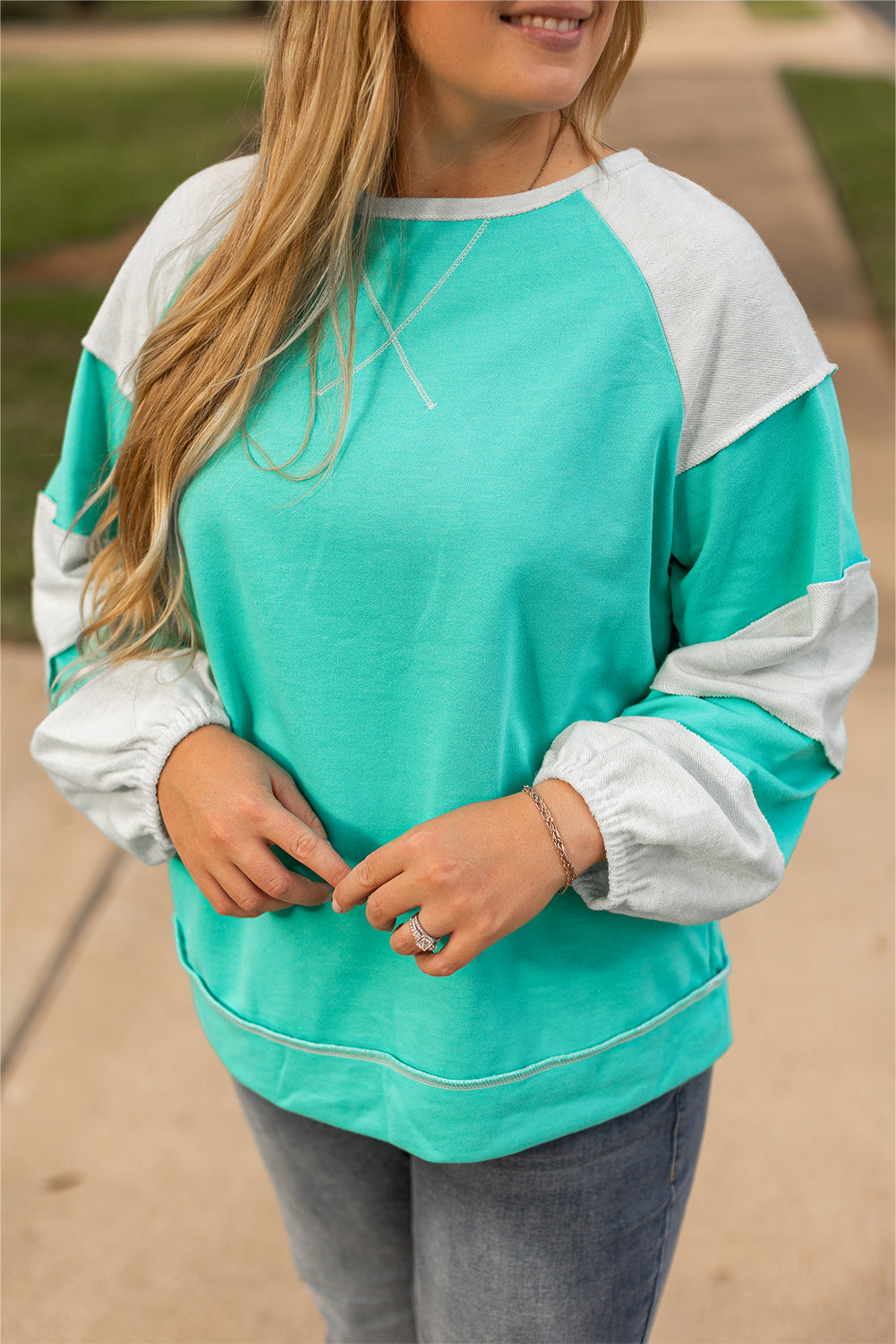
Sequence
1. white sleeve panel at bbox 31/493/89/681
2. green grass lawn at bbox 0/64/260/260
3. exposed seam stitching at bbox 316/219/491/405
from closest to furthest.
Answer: exposed seam stitching at bbox 316/219/491/405, white sleeve panel at bbox 31/493/89/681, green grass lawn at bbox 0/64/260/260

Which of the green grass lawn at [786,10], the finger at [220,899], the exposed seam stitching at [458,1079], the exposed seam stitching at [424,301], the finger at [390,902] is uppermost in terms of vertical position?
the exposed seam stitching at [424,301]

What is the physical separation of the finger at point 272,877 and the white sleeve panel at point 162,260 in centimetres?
52

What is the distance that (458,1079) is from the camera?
1251 mm

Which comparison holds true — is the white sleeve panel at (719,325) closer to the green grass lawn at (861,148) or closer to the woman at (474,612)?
the woman at (474,612)

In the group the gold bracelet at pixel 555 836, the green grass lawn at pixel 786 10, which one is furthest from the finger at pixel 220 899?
the green grass lawn at pixel 786 10

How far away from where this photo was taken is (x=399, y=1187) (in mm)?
1522

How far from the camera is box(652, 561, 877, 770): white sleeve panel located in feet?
3.83

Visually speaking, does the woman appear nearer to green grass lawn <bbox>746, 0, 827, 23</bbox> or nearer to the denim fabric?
the denim fabric

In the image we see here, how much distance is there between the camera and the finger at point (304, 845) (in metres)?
1.21

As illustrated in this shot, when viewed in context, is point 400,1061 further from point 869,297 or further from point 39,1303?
point 869,297

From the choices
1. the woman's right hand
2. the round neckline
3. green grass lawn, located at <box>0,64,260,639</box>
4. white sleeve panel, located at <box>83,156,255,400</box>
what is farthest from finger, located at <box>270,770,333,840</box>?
green grass lawn, located at <box>0,64,260,639</box>

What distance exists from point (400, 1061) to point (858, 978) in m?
2.00

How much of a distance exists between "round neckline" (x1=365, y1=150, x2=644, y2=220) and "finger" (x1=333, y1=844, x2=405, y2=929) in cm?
60

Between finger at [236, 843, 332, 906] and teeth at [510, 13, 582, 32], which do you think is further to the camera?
finger at [236, 843, 332, 906]
